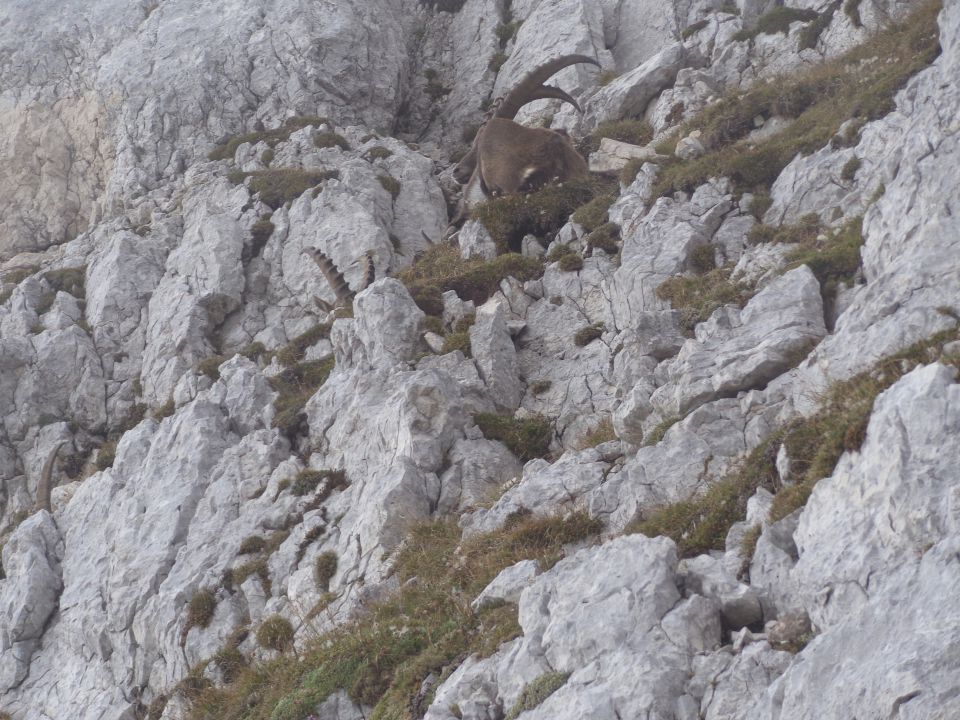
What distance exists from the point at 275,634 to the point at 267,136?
86.0ft

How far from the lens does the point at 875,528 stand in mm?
8070

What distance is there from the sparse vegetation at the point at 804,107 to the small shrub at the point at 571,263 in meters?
2.46

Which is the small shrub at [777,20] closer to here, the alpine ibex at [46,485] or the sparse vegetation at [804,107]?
the sparse vegetation at [804,107]

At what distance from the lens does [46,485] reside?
2466 centimetres

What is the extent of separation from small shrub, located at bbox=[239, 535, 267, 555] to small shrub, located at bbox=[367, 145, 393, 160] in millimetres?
19488

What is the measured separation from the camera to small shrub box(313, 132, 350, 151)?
1395 inches

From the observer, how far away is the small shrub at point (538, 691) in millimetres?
8805

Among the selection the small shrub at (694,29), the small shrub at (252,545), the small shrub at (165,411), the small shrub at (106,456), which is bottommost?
the small shrub at (252,545)

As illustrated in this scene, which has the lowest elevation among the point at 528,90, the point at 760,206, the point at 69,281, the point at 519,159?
the point at 760,206

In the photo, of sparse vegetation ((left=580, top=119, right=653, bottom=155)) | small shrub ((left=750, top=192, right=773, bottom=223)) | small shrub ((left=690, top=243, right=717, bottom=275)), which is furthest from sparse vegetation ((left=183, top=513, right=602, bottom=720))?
sparse vegetation ((left=580, top=119, right=653, bottom=155))

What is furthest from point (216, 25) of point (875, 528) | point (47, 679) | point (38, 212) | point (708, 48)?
point (875, 528)

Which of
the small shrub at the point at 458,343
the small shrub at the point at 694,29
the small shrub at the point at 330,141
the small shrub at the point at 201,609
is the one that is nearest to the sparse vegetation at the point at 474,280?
the small shrub at the point at 458,343

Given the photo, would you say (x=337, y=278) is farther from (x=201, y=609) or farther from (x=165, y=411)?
(x=201, y=609)

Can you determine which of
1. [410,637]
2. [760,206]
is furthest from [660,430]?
[760,206]
